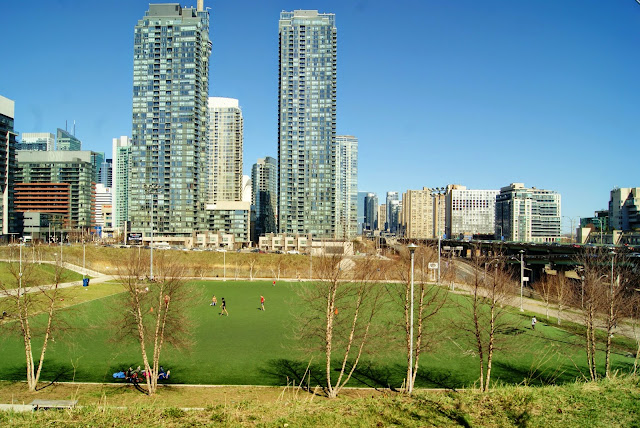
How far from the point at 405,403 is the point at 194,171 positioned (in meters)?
124

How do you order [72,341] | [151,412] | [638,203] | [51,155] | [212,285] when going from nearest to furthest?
[151,412]
[72,341]
[212,285]
[638,203]
[51,155]

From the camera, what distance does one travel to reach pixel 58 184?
17700cm

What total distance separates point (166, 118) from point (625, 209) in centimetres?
15338

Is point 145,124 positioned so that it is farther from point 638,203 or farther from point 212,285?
point 638,203

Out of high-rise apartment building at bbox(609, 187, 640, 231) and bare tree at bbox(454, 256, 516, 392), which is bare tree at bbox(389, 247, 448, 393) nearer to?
bare tree at bbox(454, 256, 516, 392)

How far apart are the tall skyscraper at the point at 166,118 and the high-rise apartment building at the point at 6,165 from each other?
4082cm

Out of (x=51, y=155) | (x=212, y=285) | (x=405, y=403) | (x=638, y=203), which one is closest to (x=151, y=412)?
(x=405, y=403)

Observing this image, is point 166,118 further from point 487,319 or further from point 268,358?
point 487,319

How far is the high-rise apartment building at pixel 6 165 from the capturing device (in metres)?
132

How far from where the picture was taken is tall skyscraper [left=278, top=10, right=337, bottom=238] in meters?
133

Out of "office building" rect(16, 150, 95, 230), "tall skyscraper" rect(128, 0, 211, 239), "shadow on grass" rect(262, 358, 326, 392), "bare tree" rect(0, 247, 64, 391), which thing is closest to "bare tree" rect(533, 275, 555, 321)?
"shadow on grass" rect(262, 358, 326, 392)

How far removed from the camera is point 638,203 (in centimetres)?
14462

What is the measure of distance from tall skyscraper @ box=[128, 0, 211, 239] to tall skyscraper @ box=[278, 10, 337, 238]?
26.3 m

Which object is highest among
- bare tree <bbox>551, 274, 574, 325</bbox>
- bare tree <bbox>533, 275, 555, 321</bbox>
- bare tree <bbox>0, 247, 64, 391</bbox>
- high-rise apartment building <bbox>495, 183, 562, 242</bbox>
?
high-rise apartment building <bbox>495, 183, 562, 242</bbox>
